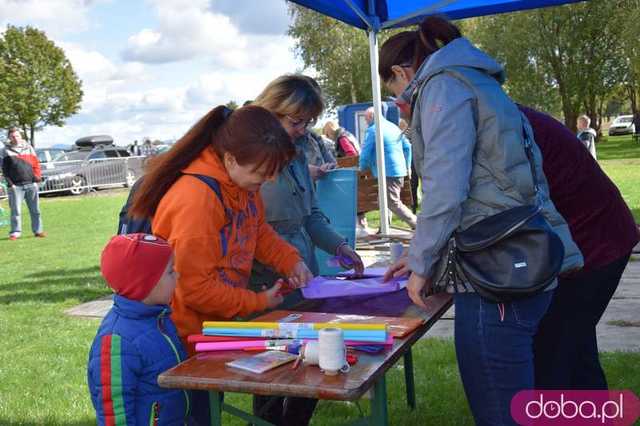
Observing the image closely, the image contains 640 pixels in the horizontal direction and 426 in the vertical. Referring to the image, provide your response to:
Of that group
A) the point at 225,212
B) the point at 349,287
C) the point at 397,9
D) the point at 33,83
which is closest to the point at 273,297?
the point at 225,212

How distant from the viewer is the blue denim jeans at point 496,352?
83.5 inches

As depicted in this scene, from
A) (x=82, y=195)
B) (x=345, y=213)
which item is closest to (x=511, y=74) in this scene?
(x=82, y=195)

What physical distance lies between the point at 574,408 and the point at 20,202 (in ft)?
41.9

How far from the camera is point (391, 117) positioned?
16.6m

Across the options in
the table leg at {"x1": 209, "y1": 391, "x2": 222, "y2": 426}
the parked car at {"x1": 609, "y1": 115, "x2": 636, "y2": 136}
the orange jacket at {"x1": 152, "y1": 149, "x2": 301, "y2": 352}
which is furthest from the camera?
the parked car at {"x1": 609, "y1": 115, "x2": 636, "y2": 136}

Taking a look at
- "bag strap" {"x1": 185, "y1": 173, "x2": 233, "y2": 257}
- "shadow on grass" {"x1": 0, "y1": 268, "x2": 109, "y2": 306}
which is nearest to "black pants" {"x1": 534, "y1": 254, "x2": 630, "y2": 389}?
"bag strap" {"x1": 185, "y1": 173, "x2": 233, "y2": 257}

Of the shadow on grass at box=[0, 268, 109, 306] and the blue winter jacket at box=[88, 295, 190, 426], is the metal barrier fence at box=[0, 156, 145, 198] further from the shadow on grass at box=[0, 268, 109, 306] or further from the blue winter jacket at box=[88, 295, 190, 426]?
the blue winter jacket at box=[88, 295, 190, 426]

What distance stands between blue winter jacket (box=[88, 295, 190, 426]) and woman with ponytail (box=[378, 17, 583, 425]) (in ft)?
2.56

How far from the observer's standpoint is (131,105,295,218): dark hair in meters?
2.41

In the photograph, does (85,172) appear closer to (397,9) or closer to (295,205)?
(397,9)

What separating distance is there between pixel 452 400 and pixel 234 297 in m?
2.14

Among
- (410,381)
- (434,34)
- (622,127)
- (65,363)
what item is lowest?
(622,127)

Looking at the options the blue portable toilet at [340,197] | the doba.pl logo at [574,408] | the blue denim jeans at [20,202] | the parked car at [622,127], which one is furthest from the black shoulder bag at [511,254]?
the parked car at [622,127]

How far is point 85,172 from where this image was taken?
26328 millimetres
